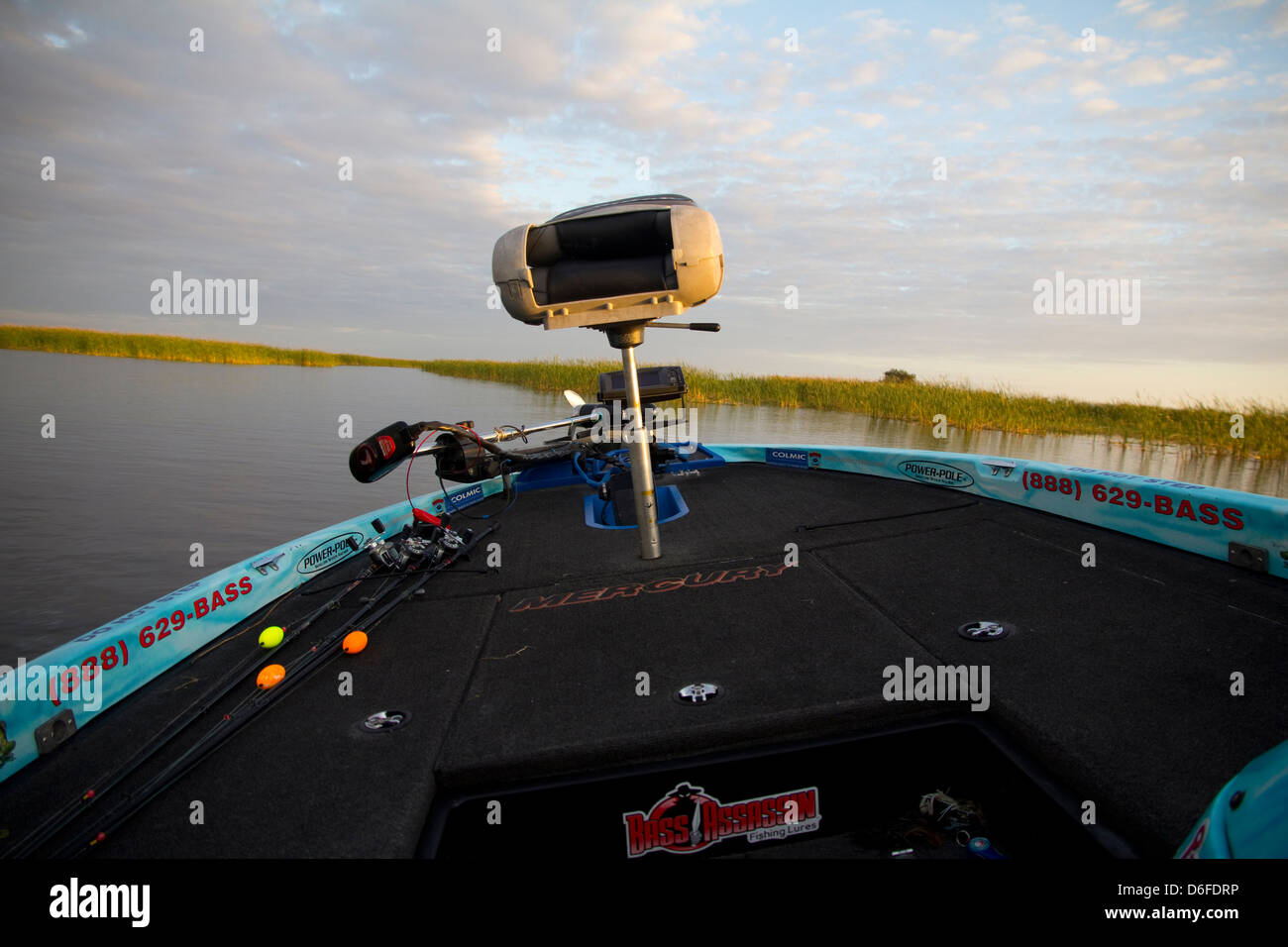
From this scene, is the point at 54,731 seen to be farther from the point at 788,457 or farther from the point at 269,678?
the point at 788,457

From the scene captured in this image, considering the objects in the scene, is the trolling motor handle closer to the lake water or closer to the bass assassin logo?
the bass assassin logo

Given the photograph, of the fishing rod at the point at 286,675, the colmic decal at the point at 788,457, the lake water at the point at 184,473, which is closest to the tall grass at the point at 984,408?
the lake water at the point at 184,473

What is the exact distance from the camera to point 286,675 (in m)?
2.23

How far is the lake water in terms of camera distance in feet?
17.9

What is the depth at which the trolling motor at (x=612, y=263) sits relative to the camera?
2.79 metres

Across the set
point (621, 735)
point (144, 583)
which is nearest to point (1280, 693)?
point (621, 735)

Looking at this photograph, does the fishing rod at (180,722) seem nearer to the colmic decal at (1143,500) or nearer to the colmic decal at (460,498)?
the colmic decal at (460,498)

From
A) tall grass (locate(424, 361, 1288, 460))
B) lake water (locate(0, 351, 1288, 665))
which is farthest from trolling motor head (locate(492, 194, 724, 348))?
tall grass (locate(424, 361, 1288, 460))

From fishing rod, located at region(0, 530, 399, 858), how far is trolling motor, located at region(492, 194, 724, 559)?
161 cm

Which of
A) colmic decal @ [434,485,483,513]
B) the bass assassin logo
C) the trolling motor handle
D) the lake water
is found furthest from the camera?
the lake water

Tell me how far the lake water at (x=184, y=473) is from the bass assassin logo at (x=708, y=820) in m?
4.66

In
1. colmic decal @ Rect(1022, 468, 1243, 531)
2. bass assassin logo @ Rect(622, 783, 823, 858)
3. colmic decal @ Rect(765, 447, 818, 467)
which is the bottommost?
bass assassin logo @ Rect(622, 783, 823, 858)
